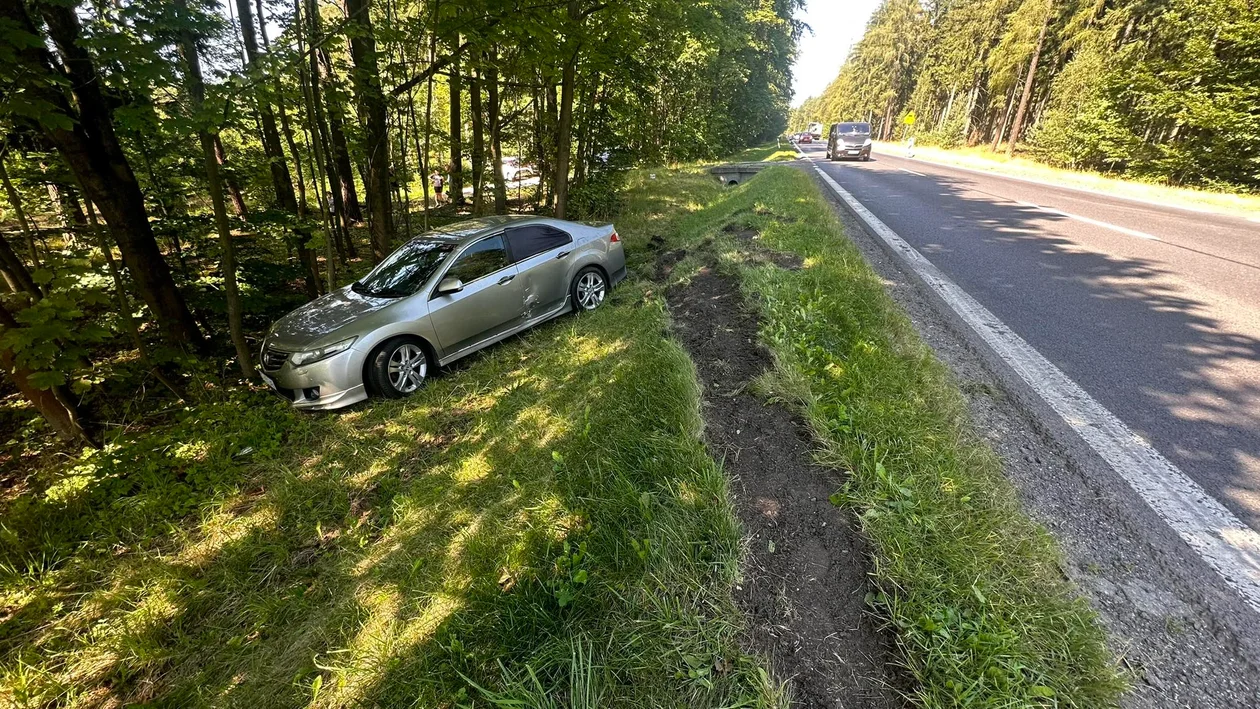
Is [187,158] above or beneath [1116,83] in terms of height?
beneath

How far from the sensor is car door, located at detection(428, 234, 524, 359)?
4586 mm

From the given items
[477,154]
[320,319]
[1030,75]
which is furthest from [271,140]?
[1030,75]

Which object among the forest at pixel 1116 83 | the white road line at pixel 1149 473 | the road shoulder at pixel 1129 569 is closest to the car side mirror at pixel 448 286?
the road shoulder at pixel 1129 569

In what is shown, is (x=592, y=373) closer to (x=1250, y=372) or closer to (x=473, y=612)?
(x=473, y=612)

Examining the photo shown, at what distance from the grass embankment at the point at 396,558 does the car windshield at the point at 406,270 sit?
1.21 metres

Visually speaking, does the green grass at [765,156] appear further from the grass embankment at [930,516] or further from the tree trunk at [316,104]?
the grass embankment at [930,516]

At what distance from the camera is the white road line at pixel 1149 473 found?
1.86 meters

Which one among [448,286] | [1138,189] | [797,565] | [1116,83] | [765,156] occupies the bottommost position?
[797,565]

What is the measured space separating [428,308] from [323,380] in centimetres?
110

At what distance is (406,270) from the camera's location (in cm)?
478

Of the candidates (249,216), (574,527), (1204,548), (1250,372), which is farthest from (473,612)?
(249,216)

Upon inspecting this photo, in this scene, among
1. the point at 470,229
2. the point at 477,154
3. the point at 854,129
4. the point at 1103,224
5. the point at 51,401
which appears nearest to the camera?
the point at 51,401

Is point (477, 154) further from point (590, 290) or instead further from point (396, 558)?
point (396, 558)

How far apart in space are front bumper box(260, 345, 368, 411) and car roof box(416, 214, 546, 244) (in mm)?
1655
